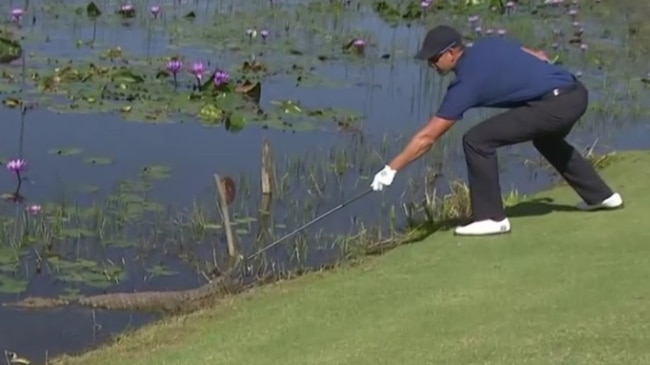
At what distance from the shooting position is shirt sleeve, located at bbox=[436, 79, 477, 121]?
6.79m

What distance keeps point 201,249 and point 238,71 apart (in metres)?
5.16

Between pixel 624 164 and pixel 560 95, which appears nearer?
pixel 560 95

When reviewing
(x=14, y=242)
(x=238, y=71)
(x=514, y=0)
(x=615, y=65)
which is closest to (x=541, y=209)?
(x=14, y=242)

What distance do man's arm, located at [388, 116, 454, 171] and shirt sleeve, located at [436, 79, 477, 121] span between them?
0.03m

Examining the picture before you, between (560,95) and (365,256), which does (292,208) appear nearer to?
(365,256)

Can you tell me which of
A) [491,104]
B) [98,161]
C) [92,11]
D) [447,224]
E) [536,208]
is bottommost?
[92,11]

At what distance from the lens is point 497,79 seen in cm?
692

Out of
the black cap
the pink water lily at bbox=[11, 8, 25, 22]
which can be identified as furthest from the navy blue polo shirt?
the pink water lily at bbox=[11, 8, 25, 22]

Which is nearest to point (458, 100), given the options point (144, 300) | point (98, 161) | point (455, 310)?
point (455, 310)

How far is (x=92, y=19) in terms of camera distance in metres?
15.8

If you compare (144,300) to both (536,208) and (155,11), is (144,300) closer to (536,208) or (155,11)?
(536,208)

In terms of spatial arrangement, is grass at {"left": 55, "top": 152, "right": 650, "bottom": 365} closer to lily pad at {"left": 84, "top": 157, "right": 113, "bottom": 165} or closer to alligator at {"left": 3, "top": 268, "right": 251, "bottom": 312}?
alligator at {"left": 3, "top": 268, "right": 251, "bottom": 312}

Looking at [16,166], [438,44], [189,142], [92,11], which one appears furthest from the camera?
[92,11]

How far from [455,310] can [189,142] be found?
4.84 meters
